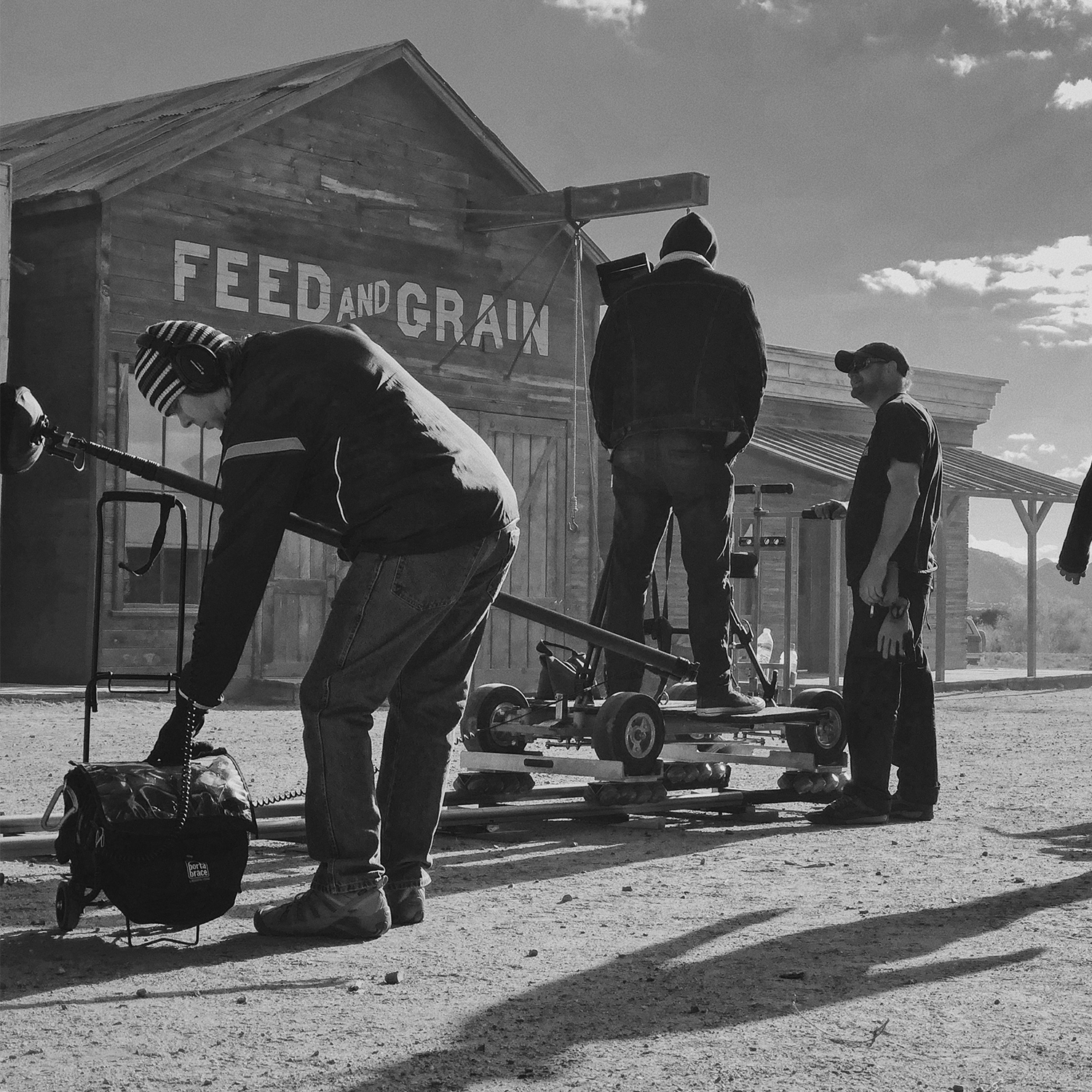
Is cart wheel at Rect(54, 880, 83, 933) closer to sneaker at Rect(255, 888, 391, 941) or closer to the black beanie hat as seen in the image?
sneaker at Rect(255, 888, 391, 941)

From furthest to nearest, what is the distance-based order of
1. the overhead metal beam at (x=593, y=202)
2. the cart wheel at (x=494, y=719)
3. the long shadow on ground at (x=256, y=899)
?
the overhead metal beam at (x=593, y=202) → the cart wheel at (x=494, y=719) → the long shadow on ground at (x=256, y=899)

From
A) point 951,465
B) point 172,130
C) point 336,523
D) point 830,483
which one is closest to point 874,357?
point 336,523

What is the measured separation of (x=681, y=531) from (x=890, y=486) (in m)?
1.02

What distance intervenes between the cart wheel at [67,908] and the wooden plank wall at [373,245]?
415 inches

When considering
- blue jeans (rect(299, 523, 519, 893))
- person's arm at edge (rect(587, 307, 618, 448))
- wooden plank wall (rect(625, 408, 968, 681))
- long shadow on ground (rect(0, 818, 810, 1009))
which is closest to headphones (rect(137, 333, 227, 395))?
blue jeans (rect(299, 523, 519, 893))

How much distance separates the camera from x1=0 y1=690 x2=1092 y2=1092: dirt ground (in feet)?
10.8

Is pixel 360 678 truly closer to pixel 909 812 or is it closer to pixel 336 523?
pixel 336 523

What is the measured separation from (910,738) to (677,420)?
1.78m

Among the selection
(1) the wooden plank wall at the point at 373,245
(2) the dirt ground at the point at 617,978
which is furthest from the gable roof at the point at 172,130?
(2) the dirt ground at the point at 617,978

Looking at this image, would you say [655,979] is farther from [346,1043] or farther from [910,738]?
[910,738]

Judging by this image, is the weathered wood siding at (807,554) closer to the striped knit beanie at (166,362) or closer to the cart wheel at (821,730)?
the cart wheel at (821,730)

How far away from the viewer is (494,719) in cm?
762

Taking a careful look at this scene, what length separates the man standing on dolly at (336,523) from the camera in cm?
426

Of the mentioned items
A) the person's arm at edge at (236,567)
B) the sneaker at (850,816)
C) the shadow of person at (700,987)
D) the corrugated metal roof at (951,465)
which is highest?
the corrugated metal roof at (951,465)
